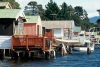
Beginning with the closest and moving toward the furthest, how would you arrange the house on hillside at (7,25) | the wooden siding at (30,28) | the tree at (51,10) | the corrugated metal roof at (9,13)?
the house on hillside at (7,25), the corrugated metal roof at (9,13), the wooden siding at (30,28), the tree at (51,10)

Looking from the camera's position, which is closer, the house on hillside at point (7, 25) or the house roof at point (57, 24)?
the house on hillside at point (7, 25)

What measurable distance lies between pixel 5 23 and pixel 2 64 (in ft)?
23.9

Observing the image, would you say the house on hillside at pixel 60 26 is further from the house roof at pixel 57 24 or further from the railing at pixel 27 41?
the railing at pixel 27 41

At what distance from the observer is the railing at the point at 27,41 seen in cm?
5475

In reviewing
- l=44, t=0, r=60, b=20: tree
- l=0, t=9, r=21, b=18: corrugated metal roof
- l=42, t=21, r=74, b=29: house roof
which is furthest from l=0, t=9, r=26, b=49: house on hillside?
l=44, t=0, r=60, b=20: tree

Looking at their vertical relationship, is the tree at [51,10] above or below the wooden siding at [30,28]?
above

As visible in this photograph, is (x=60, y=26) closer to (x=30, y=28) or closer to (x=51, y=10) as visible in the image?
(x=30, y=28)

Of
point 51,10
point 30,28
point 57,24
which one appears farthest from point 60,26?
point 51,10

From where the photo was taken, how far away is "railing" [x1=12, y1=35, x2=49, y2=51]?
54750mm

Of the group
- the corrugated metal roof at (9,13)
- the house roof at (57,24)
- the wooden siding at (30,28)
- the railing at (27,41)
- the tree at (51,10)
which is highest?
the tree at (51,10)

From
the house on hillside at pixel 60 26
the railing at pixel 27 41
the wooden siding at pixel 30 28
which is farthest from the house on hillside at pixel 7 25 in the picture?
the house on hillside at pixel 60 26

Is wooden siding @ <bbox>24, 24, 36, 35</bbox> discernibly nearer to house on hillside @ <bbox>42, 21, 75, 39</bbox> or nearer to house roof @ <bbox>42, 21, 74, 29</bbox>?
house on hillside @ <bbox>42, 21, 75, 39</bbox>

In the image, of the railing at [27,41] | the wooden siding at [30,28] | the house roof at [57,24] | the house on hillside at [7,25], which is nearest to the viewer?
the railing at [27,41]

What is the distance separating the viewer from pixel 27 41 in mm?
54750
